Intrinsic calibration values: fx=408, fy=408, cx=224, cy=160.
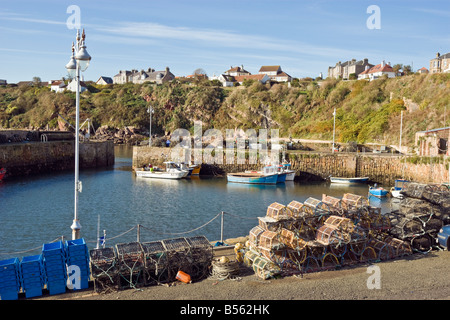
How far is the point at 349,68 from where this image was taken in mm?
89500

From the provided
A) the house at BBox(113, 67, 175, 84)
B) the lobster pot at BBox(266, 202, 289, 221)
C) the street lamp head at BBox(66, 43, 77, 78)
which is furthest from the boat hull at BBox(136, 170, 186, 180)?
the house at BBox(113, 67, 175, 84)

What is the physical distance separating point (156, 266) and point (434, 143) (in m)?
34.3

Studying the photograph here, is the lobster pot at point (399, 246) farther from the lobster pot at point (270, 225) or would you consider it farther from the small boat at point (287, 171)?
the small boat at point (287, 171)

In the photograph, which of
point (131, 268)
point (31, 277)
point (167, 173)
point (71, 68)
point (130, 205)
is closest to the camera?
point (31, 277)

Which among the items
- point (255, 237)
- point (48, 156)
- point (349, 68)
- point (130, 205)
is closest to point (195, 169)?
point (130, 205)

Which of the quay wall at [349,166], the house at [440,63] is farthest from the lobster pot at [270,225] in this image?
the house at [440,63]

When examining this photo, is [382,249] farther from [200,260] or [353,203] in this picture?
[200,260]

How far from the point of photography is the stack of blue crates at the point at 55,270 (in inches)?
384

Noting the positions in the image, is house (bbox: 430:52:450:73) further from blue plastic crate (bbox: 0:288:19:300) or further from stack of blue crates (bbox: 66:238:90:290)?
blue plastic crate (bbox: 0:288:19:300)

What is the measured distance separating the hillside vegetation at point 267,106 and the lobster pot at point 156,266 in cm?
4300

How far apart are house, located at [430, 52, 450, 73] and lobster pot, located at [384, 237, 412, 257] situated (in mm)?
64971

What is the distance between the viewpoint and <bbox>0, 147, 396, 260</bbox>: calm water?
20.0 meters

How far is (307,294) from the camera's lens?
979cm
